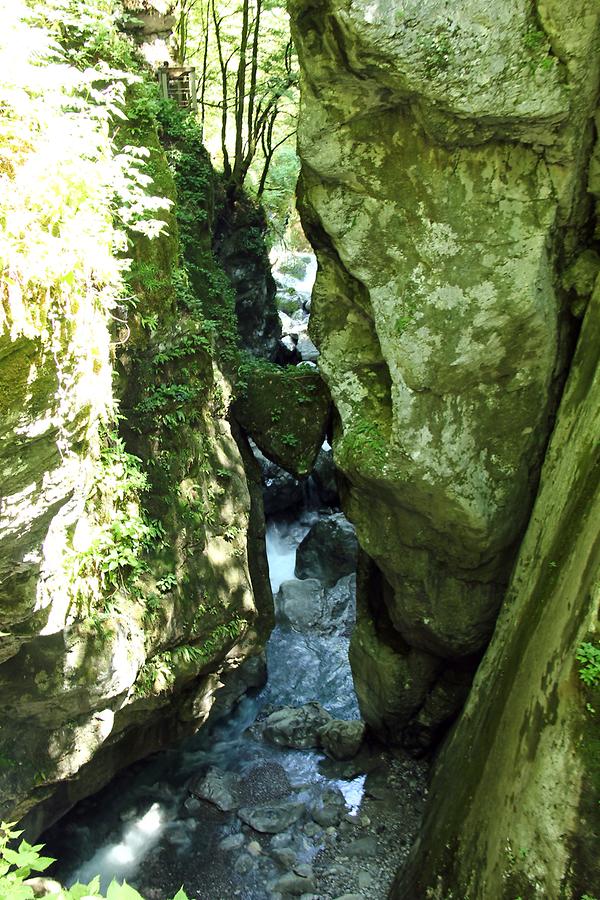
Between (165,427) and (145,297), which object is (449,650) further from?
(145,297)

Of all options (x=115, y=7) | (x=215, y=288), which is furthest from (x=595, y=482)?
(x=115, y=7)

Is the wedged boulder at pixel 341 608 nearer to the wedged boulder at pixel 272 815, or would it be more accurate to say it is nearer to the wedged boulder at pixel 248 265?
the wedged boulder at pixel 272 815

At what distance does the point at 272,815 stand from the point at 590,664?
5887 millimetres

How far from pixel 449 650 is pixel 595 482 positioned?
4188 mm

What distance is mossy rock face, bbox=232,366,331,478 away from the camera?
9.81 metres

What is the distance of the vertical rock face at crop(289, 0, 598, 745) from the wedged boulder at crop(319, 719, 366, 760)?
230 cm

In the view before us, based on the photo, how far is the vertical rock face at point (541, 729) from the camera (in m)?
4.89

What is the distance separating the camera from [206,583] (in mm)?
8117

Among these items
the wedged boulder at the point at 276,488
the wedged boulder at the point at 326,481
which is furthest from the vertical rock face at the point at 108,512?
the wedged boulder at the point at 326,481

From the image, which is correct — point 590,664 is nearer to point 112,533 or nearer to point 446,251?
point 112,533

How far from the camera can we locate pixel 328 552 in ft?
45.4

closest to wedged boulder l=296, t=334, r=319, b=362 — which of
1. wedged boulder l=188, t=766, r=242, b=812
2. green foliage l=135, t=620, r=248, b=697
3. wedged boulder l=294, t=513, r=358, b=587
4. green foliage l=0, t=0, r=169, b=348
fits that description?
wedged boulder l=294, t=513, r=358, b=587

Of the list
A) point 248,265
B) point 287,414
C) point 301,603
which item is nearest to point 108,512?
point 287,414

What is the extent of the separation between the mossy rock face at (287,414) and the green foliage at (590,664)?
5.49 meters
